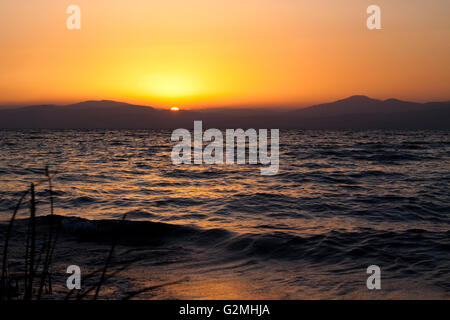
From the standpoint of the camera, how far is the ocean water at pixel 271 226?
5637 mm

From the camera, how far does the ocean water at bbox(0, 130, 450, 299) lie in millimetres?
5637

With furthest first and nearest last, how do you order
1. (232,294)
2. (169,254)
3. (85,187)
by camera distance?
1. (85,187)
2. (169,254)
3. (232,294)

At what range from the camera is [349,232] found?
27.8 ft

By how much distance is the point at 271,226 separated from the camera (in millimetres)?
9070

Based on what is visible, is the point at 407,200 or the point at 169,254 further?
the point at 407,200

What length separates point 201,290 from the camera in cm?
519

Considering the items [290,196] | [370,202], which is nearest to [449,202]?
[370,202]

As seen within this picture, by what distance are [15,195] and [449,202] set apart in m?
13.6
